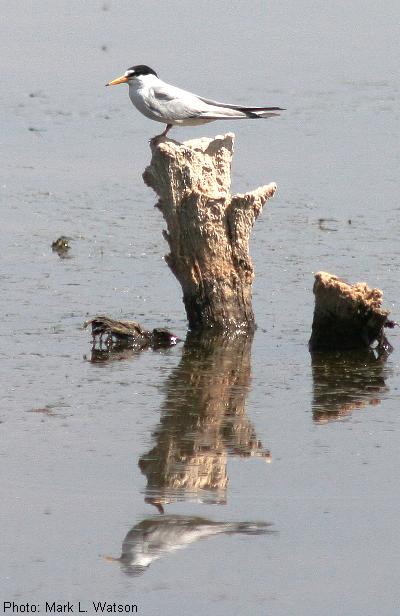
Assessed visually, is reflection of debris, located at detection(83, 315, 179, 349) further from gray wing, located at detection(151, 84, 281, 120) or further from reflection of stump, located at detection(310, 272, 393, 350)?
gray wing, located at detection(151, 84, 281, 120)

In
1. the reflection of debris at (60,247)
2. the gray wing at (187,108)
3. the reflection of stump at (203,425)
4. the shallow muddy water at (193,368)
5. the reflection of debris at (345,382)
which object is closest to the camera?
the shallow muddy water at (193,368)

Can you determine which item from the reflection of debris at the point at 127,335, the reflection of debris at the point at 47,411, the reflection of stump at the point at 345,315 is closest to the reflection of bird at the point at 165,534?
the reflection of debris at the point at 47,411

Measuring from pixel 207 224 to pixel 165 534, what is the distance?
4.24 m

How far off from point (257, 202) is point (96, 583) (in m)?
4.96

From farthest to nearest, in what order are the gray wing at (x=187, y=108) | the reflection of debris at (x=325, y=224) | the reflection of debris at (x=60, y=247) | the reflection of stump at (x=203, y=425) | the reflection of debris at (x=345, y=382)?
the reflection of debris at (x=325, y=224), the reflection of debris at (x=60, y=247), the gray wing at (x=187, y=108), the reflection of debris at (x=345, y=382), the reflection of stump at (x=203, y=425)

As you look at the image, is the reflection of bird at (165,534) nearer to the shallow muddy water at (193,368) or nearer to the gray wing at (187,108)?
the shallow muddy water at (193,368)

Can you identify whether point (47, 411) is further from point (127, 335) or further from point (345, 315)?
point (345, 315)

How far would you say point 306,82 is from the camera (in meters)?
20.2

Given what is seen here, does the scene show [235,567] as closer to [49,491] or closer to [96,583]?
[96,583]

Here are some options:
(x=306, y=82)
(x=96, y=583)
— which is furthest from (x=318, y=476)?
(x=306, y=82)

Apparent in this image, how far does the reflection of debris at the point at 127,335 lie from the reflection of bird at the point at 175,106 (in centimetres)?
192

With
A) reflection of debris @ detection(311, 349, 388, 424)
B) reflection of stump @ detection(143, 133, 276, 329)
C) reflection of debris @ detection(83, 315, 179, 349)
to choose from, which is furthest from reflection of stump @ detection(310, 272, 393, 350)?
reflection of debris @ detection(83, 315, 179, 349)

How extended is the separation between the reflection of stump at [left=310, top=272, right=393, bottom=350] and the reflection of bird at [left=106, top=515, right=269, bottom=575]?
3.70 m

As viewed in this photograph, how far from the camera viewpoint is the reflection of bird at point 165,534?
6.25 m
